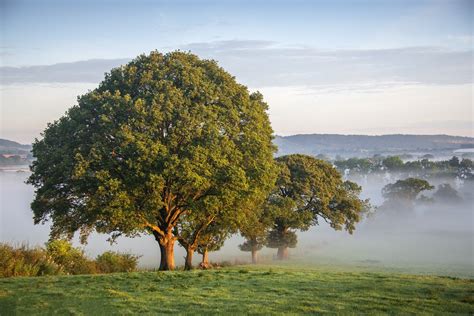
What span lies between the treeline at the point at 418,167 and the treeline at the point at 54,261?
12002 centimetres

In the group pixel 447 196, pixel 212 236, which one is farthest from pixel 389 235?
pixel 212 236

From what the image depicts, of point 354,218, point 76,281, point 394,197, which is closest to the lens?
point 76,281

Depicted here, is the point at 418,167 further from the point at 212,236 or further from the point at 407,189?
the point at 212,236

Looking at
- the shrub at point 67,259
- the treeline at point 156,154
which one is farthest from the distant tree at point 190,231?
the shrub at point 67,259

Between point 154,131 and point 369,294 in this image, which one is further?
point 154,131

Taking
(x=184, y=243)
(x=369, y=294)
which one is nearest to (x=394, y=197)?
(x=184, y=243)

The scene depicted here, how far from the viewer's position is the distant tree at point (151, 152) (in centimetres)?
3095

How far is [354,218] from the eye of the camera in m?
60.9

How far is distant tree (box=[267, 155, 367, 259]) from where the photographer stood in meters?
56.5

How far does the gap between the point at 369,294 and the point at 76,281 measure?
1437cm

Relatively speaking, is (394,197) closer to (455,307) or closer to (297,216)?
(297,216)

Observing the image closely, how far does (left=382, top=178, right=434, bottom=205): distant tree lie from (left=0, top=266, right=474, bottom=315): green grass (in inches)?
3350

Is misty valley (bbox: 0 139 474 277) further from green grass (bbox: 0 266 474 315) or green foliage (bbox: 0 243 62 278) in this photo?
green grass (bbox: 0 266 474 315)

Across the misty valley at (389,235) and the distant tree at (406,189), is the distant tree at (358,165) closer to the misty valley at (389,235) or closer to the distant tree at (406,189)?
the misty valley at (389,235)
